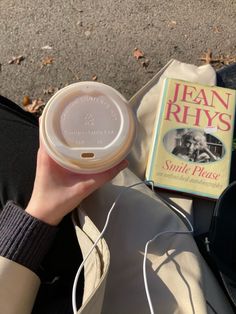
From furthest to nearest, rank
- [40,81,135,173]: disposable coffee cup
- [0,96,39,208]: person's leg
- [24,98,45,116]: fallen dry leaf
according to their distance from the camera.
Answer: [24,98,45,116]: fallen dry leaf < [0,96,39,208]: person's leg < [40,81,135,173]: disposable coffee cup

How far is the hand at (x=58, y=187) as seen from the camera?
980 mm

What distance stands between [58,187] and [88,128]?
6.6 inches

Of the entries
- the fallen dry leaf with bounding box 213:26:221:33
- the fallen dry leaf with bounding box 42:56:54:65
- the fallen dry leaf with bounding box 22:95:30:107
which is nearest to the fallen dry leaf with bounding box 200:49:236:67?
the fallen dry leaf with bounding box 213:26:221:33

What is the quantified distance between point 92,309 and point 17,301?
204 mm

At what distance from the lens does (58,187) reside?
1.02 m

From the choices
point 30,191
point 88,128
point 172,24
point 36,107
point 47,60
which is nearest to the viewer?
point 88,128

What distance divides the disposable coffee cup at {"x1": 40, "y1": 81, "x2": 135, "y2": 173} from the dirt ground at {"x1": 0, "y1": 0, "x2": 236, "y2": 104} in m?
1.10

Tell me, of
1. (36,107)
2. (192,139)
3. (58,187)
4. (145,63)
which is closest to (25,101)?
(36,107)

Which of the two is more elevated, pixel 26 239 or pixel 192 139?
pixel 192 139

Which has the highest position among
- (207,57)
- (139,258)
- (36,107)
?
(207,57)

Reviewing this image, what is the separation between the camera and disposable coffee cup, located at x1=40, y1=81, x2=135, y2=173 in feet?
3.06

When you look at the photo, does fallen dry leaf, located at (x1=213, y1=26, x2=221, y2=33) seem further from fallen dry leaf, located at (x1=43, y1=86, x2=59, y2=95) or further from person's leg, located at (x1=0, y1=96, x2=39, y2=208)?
person's leg, located at (x1=0, y1=96, x2=39, y2=208)

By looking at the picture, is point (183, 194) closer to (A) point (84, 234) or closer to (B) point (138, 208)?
(B) point (138, 208)

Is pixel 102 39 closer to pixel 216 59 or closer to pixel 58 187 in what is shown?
pixel 216 59
